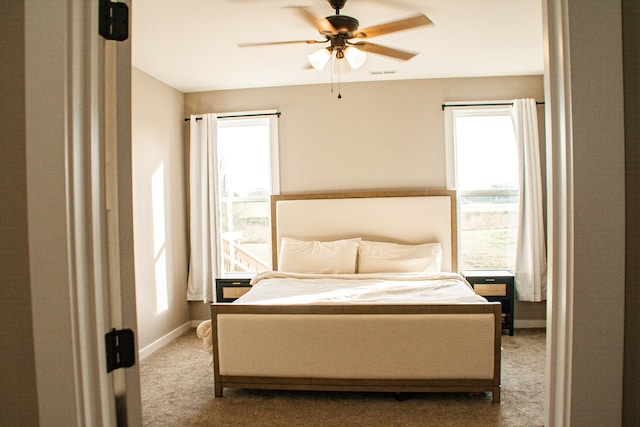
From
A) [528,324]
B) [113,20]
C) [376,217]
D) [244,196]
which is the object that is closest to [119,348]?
[113,20]

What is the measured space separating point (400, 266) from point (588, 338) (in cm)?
306

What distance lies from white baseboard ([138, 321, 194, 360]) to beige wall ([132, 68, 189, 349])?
0.13ft

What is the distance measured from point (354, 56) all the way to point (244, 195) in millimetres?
2473

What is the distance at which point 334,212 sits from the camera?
453 centimetres

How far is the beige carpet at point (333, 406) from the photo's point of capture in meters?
2.56

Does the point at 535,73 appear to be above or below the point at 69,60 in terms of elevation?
above

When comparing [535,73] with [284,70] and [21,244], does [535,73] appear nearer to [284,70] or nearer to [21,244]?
[284,70]

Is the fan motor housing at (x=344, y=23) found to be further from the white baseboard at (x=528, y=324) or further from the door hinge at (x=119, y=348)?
the white baseboard at (x=528, y=324)

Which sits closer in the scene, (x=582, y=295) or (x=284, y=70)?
(x=582, y=295)

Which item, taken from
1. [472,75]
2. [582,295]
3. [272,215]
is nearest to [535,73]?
[472,75]

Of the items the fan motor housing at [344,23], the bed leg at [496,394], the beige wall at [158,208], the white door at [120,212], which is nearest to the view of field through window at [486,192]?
→ the bed leg at [496,394]

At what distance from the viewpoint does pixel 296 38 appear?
3303 millimetres

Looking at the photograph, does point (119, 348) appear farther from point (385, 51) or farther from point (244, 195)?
point (244, 195)

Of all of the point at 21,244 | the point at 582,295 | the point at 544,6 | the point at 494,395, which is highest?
the point at 544,6
